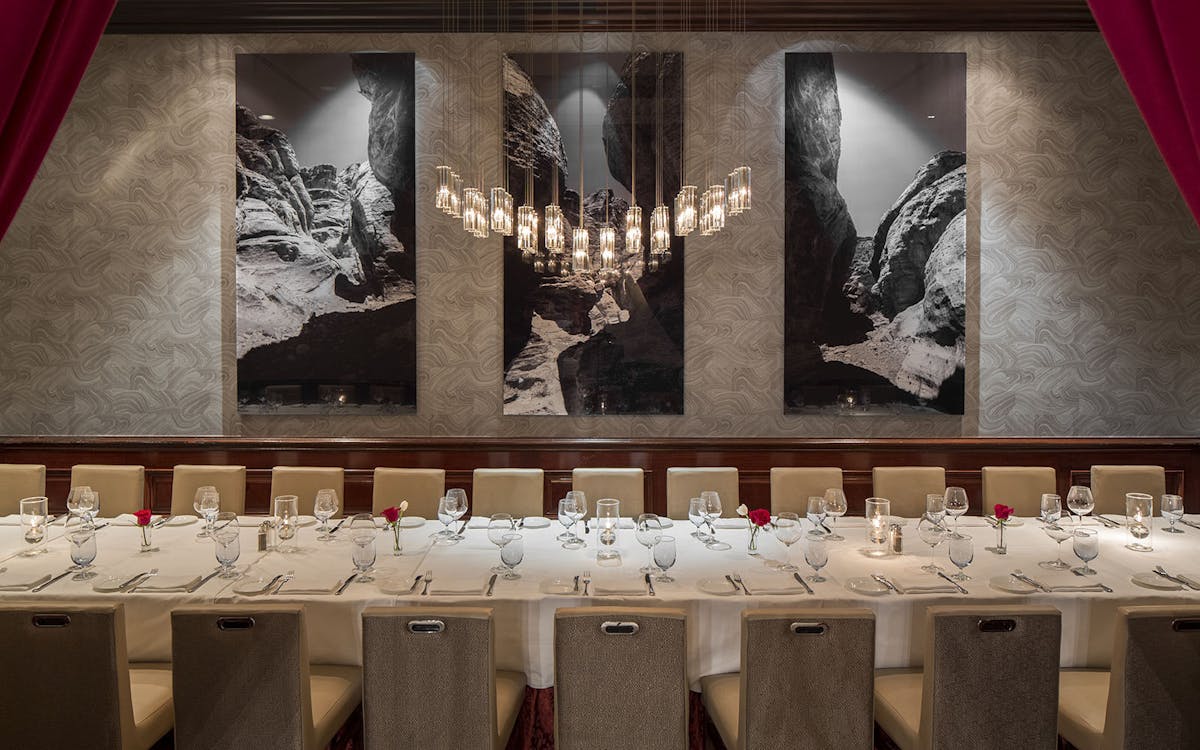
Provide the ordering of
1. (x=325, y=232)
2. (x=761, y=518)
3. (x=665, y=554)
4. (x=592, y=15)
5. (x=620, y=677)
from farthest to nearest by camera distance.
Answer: (x=325, y=232) < (x=592, y=15) < (x=761, y=518) < (x=665, y=554) < (x=620, y=677)

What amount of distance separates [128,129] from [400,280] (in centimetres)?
241

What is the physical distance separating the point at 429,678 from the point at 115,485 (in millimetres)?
3042

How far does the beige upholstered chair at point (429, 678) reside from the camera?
1922 mm

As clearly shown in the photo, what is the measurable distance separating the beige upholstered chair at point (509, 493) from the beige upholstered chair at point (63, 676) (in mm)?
2027

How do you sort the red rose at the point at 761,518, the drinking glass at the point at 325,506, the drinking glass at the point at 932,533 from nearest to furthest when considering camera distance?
the red rose at the point at 761,518
the drinking glass at the point at 932,533
the drinking glass at the point at 325,506

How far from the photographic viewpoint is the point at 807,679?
192cm

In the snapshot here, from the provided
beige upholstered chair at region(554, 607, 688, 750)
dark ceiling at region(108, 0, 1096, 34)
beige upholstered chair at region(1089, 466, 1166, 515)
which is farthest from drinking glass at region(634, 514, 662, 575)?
dark ceiling at region(108, 0, 1096, 34)

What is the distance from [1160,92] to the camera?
133 centimetres

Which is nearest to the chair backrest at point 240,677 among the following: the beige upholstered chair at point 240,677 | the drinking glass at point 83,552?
the beige upholstered chair at point 240,677

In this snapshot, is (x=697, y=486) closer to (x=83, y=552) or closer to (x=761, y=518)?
(x=761, y=518)

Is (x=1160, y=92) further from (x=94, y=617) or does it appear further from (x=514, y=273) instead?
(x=514, y=273)

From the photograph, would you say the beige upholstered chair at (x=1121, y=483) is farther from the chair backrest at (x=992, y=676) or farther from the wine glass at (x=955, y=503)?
the chair backrest at (x=992, y=676)

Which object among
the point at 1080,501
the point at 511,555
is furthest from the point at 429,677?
the point at 1080,501

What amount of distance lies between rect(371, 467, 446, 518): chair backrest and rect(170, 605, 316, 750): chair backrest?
1.91 m
